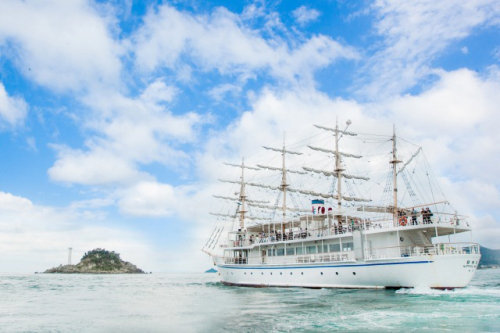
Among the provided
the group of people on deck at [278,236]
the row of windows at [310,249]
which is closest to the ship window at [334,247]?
the row of windows at [310,249]

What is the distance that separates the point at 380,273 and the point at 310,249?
9.39 meters

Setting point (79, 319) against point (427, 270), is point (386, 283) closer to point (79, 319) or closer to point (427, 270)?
point (427, 270)

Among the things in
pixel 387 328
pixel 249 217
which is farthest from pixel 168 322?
pixel 249 217

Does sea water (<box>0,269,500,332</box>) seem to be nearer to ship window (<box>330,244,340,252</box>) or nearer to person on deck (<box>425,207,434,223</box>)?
person on deck (<box>425,207,434,223</box>)

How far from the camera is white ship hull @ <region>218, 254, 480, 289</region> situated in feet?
96.6

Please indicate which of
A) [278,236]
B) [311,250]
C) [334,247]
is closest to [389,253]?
[334,247]

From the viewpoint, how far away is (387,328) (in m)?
16.6

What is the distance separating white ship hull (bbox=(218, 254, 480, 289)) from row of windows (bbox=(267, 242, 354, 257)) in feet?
6.92

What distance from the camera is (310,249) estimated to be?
40688 mm

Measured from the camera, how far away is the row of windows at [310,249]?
121 ft

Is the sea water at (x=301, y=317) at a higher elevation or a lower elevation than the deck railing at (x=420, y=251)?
lower

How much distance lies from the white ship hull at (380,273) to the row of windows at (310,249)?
211 cm

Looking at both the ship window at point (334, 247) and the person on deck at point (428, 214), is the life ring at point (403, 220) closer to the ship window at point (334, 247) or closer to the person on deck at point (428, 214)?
the person on deck at point (428, 214)

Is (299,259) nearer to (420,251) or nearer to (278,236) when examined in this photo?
(278,236)
